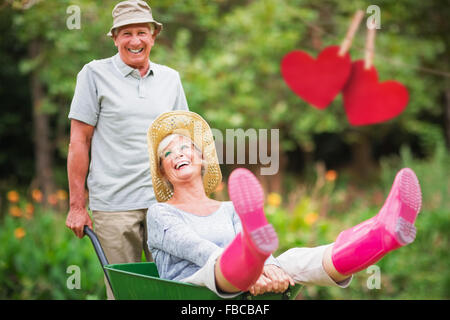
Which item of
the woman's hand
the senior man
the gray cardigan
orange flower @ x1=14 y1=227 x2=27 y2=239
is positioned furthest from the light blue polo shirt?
orange flower @ x1=14 y1=227 x2=27 y2=239

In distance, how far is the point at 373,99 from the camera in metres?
2.42

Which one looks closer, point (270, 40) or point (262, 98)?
point (270, 40)

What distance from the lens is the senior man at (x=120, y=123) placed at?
199 cm

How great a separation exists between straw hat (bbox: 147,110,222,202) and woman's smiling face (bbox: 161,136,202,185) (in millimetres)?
37

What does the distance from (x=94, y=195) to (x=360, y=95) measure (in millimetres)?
1230

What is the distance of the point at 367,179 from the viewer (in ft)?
39.8

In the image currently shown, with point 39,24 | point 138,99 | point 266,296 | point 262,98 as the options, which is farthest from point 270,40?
point 266,296

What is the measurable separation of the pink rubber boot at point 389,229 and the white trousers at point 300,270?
0.12 metres

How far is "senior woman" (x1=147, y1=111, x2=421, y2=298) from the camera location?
1.41 meters

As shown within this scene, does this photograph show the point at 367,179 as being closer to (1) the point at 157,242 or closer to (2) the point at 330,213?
(2) the point at 330,213

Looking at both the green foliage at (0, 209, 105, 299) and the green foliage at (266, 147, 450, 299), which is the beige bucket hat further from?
the green foliage at (266, 147, 450, 299)

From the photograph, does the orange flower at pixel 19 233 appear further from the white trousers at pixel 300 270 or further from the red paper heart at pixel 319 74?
the white trousers at pixel 300 270

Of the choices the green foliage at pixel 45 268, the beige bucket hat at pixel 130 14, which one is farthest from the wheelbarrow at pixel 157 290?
the green foliage at pixel 45 268

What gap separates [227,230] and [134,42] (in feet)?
2.47
